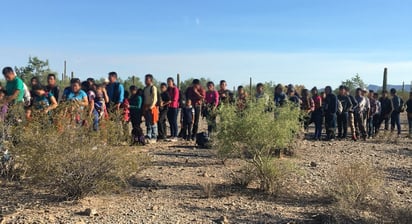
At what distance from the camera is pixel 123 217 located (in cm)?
551

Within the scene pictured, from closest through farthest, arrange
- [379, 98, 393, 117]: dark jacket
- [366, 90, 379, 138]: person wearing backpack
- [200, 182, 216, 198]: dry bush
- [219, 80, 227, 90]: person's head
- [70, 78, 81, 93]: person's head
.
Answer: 1. [200, 182, 216, 198]: dry bush
2. [70, 78, 81, 93]: person's head
3. [219, 80, 227, 90]: person's head
4. [366, 90, 379, 138]: person wearing backpack
5. [379, 98, 393, 117]: dark jacket

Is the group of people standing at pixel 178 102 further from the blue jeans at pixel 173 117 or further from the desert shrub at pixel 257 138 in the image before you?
the desert shrub at pixel 257 138

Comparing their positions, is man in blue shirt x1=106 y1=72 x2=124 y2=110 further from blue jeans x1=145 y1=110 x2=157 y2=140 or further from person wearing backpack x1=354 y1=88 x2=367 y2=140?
person wearing backpack x1=354 y1=88 x2=367 y2=140

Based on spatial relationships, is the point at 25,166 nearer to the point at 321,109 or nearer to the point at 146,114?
the point at 146,114

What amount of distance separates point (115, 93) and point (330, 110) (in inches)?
259

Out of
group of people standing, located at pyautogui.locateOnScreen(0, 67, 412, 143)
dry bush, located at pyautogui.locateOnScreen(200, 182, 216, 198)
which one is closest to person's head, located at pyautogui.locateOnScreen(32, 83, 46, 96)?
group of people standing, located at pyautogui.locateOnScreen(0, 67, 412, 143)

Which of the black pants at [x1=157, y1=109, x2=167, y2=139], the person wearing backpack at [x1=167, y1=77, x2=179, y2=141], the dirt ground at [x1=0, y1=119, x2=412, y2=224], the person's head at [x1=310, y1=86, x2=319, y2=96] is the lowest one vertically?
the dirt ground at [x1=0, y1=119, x2=412, y2=224]

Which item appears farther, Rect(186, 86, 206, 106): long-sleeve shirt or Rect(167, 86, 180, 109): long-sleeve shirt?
Rect(186, 86, 206, 106): long-sleeve shirt

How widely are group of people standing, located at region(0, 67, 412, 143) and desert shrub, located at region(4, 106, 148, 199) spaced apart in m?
0.57

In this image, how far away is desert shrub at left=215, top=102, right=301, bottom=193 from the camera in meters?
6.67

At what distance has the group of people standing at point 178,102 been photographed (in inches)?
326

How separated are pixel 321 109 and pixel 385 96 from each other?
127 inches

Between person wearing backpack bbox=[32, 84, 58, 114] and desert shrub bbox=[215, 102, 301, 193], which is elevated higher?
person wearing backpack bbox=[32, 84, 58, 114]

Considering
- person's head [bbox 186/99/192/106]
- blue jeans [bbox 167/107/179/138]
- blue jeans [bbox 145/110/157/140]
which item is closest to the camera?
blue jeans [bbox 145/110/157/140]
